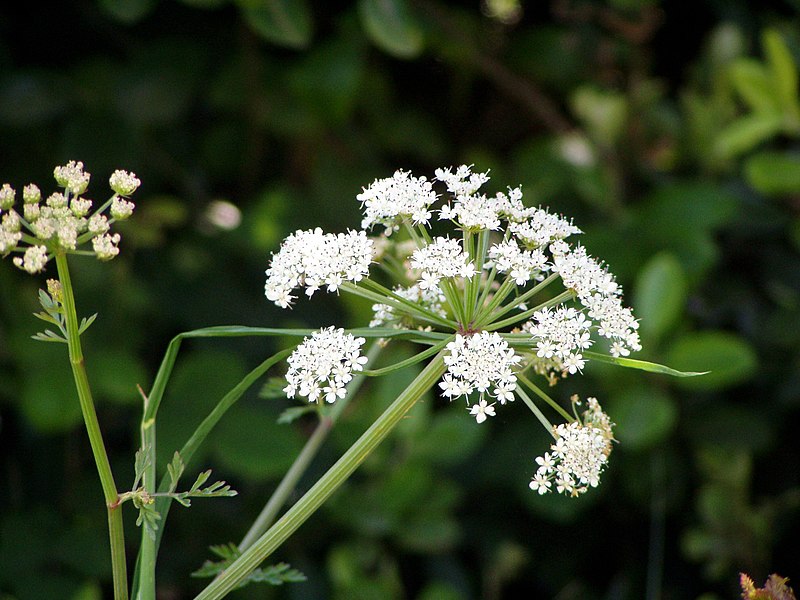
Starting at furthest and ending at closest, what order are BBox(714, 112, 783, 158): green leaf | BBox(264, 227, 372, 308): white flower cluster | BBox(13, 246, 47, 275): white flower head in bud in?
BBox(714, 112, 783, 158): green leaf → BBox(264, 227, 372, 308): white flower cluster → BBox(13, 246, 47, 275): white flower head in bud

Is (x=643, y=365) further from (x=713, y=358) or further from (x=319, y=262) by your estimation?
(x=713, y=358)

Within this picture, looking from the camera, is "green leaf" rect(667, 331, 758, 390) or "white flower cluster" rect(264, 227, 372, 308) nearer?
"white flower cluster" rect(264, 227, 372, 308)

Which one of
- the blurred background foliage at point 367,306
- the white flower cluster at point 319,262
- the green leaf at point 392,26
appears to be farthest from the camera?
the blurred background foliage at point 367,306

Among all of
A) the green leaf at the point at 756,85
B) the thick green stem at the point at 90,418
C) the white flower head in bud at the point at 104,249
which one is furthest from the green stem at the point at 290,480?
the green leaf at the point at 756,85

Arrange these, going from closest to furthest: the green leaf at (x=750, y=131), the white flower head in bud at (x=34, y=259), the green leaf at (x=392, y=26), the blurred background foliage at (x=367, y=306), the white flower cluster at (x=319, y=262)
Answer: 1. the white flower head in bud at (x=34, y=259)
2. the white flower cluster at (x=319, y=262)
3. the green leaf at (x=392, y=26)
4. the blurred background foliage at (x=367, y=306)
5. the green leaf at (x=750, y=131)

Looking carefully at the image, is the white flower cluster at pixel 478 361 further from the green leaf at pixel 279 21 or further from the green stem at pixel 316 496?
the green leaf at pixel 279 21

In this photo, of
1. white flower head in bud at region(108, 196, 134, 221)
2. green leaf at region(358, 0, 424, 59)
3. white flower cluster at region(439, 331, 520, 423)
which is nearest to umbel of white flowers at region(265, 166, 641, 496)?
white flower cluster at region(439, 331, 520, 423)

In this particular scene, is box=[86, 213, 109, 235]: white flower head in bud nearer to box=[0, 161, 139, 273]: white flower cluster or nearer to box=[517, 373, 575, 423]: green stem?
box=[0, 161, 139, 273]: white flower cluster

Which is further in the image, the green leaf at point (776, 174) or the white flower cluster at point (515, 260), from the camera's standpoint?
the green leaf at point (776, 174)
